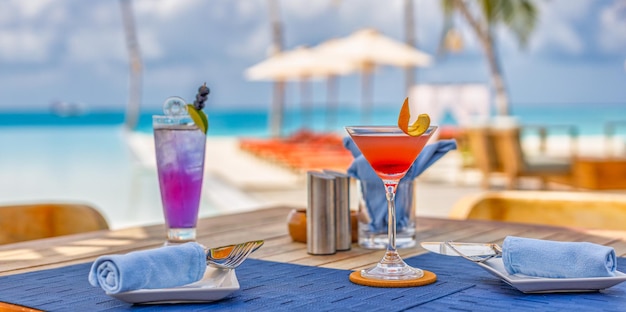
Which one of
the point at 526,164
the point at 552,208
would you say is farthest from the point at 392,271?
the point at 526,164

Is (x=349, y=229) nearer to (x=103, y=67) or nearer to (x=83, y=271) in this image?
(x=83, y=271)

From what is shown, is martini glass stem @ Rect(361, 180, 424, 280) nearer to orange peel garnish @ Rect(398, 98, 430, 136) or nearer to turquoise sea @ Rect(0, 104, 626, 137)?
orange peel garnish @ Rect(398, 98, 430, 136)

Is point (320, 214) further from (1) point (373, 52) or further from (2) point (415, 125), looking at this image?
(1) point (373, 52)

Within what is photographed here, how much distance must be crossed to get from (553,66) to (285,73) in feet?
139

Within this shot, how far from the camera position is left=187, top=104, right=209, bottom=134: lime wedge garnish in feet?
5.49

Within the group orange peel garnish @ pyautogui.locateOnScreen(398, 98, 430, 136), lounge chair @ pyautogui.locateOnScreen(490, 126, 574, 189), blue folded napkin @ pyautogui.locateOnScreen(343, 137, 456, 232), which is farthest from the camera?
lounge chair @ pyautogui.locateOnScreen(490, 126, 574, 189)

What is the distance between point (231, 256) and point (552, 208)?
1485mm

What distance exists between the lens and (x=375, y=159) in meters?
1.45

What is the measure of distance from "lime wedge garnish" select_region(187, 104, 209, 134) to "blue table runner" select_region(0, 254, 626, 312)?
306mm

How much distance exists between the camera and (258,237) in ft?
6.69

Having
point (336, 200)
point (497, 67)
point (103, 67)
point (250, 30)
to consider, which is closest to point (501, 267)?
point (336, 200)

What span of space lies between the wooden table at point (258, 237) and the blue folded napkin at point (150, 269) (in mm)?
355

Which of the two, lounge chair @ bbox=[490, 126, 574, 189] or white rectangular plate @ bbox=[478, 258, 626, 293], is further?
lounge chair @ bbox=[490, 126, 574, 189]

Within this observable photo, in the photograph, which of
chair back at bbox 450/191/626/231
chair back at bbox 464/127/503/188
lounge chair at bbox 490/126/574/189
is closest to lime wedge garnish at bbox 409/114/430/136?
chair back at bbox 450/191/626/231
